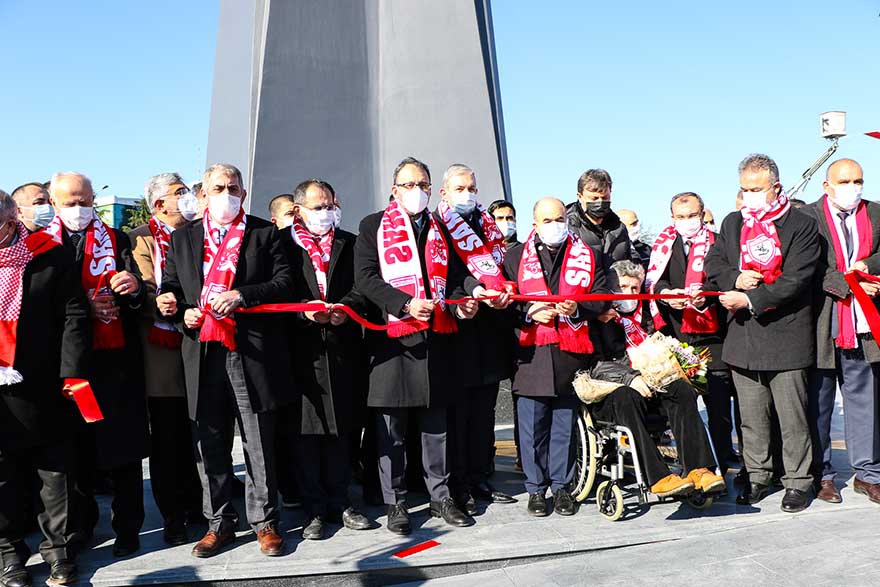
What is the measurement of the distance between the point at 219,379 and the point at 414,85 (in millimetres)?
6019

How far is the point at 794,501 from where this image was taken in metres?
4.92

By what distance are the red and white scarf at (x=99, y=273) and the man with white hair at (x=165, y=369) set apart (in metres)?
0.22

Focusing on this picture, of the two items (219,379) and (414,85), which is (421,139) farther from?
(219,379)

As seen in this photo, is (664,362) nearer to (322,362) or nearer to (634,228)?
(322,362)

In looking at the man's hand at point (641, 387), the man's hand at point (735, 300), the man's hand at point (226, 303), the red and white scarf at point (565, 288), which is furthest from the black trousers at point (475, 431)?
the man's hand at point (226, 303)

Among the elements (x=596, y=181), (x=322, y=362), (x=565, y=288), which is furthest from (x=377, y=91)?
(x=322, y=362)

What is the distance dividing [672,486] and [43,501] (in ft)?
10.9

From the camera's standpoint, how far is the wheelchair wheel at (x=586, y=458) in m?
4.95

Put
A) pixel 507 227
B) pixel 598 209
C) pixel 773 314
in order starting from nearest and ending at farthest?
1. pixel 773 314
2. pixel 598 209
3. pixel 507 227

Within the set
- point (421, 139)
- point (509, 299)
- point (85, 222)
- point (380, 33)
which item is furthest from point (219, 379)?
point (380, 33)

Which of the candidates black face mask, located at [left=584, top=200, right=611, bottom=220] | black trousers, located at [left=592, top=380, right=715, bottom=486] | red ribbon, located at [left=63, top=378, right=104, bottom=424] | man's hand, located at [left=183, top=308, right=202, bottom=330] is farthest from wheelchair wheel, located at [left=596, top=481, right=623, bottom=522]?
red ribbon, located at [left=63, top=378, right=104, bottom=424]

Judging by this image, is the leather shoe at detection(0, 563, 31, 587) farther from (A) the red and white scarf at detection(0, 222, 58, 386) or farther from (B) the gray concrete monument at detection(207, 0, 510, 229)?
(B) the gray concrete monument at detection(207, 0, 510, 229)

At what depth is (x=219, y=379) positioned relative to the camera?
4.32 metres

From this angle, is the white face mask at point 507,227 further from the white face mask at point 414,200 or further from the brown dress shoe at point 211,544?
the brown dress shoe at point 211,544
